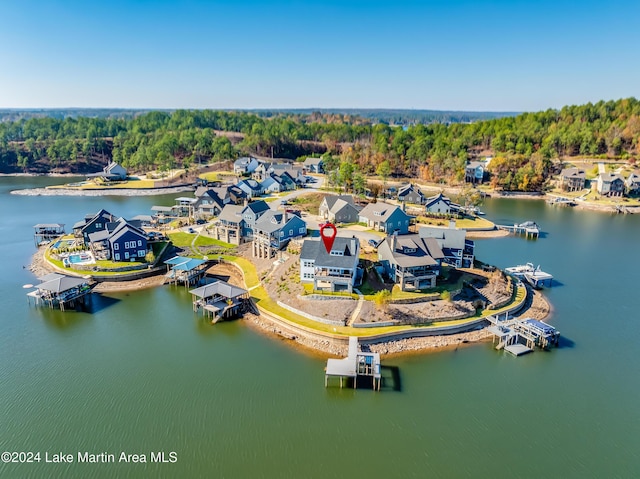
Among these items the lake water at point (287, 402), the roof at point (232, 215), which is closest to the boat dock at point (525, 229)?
the lake water at point (287, 402)

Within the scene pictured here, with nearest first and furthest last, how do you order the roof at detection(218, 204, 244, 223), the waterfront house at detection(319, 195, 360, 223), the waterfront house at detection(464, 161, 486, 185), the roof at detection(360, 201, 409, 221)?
the roof at detection(218, 204, 244, 223), the roof at detection(360, 201, 409, 221), the waterfront house at detection(319, 195, 360, 223), the waterfront house at detection(464, 161, 486, 185)

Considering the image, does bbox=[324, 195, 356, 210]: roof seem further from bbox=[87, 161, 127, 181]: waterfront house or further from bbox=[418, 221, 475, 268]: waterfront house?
bbox=[87, 161, 127, 181]: waterfront house

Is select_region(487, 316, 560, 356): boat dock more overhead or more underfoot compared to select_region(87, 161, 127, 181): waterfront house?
more underfoot

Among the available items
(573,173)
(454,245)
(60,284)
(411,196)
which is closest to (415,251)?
(454,245)

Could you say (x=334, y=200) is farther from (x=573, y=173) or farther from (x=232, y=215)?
(x=573, y=173)

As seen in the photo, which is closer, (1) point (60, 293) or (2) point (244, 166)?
(1) point (60, 293)

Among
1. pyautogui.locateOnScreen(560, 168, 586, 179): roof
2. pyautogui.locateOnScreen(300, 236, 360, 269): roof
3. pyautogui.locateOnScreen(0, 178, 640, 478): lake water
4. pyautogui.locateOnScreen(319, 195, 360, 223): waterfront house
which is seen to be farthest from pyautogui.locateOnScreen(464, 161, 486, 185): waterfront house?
→ pyautogui.locateOnScreen(300, 236, 360, 269): roof

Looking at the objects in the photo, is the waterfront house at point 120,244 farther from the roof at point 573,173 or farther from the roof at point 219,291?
the roof at point 573,173
